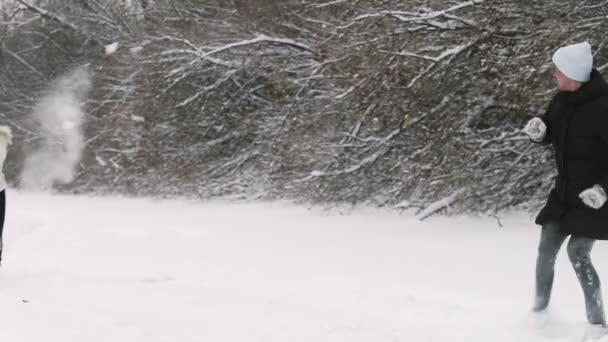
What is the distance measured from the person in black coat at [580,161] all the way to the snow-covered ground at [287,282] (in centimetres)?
44

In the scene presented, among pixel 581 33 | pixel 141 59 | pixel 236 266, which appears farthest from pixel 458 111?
pixel 141 59

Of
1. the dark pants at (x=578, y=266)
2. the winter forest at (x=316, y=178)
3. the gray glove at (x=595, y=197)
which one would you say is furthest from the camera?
the winter forest at (x=316, y=178)

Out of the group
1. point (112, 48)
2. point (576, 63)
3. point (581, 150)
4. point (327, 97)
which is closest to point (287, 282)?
point (581, 150)

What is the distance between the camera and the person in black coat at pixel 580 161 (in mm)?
4234

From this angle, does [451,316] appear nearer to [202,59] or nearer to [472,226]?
[472,226]

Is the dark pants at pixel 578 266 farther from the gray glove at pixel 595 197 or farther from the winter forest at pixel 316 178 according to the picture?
the gray glove at pixel 595 197

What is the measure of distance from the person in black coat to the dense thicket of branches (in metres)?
4.18

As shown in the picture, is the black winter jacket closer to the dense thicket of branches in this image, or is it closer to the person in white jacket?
the dense thicket of branches

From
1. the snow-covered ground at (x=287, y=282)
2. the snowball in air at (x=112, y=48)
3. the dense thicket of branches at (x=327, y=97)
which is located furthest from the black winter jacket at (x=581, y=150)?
the snowball in air at (x=112, y=48)

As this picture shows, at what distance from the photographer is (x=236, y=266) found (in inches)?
289

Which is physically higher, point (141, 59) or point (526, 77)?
point (141, 59)

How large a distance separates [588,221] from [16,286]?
4341 millimetres

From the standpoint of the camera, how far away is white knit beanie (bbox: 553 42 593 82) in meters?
4.22

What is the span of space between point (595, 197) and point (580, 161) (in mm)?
261
